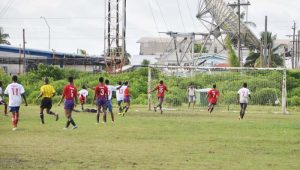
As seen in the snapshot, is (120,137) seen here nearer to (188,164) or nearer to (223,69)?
(188,164)

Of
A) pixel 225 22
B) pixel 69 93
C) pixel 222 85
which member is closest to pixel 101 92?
pixel 69 93

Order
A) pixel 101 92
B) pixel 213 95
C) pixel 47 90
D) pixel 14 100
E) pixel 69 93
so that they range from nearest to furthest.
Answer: pixel 69 93, pixel 14 100, pixel 47 90, pixel 101 92, pixel 213 95

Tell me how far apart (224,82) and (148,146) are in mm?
31057

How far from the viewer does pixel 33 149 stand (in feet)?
56.1

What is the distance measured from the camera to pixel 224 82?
48875mm

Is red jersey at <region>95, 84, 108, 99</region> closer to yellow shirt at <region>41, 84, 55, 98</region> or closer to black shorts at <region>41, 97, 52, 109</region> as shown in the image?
yellow shirt at <region>41, 84, 55, 98</region>

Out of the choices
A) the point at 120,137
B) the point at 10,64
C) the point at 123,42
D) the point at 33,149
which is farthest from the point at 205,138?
the point at 10,64

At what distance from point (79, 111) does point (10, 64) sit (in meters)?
59.7

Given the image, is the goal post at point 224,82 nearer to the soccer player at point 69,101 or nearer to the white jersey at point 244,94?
the white jersey at point 244,94

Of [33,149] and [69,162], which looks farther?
[33,149]

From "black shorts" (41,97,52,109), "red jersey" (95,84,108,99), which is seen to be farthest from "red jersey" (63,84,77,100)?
"red jersey" (95,84,108,99)

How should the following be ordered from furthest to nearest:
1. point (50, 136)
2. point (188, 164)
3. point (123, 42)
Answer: point (123, 42) → point (50, 136) → point (188, 164)

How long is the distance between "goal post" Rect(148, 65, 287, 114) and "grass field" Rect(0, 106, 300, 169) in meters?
19.7

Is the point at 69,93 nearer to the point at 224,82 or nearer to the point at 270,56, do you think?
the point at 224,82
